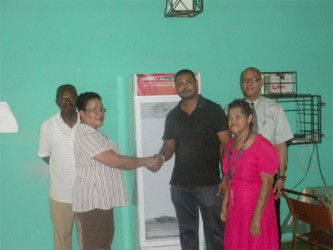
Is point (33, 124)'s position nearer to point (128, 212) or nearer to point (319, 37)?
point (128, 212)

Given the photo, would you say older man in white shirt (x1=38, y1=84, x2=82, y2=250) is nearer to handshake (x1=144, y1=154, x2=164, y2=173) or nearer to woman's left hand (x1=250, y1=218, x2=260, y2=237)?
handshake (x1=144, y1=154, x2=164, y2=173)

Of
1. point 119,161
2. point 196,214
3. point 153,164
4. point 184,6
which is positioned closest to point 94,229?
point 119,161

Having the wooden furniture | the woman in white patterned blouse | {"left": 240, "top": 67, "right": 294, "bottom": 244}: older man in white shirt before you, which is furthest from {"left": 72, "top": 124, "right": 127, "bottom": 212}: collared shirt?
the wooden furniture

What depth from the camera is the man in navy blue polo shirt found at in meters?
2.63

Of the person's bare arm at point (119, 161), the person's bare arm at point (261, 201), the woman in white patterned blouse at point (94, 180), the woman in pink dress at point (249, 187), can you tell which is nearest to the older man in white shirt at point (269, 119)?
the woman in pink dress at point (249, 187)

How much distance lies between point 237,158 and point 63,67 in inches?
65.2

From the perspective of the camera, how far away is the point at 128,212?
332 centimetres

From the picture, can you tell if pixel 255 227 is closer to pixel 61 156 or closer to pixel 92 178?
pixel 92 178

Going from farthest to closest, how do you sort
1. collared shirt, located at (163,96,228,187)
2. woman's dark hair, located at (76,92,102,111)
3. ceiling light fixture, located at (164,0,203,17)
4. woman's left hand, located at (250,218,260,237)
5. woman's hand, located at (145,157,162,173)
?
ceiling light fixture, located at (164,0,203,17) < woman's hand, located at (145,157,162,173) < collared shirt, located at (163,96,228,187) < woman's dark hair, located at (76,92,102,111) < woman's left hand, located at (250,218,260,237)

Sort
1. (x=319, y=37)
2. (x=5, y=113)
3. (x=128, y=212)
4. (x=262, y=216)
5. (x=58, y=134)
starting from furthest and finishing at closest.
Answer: (x=319, y=37)
(x=128, y=212)
(x=5, y=113)
(x=58, y=134)
(x=262, y=216)

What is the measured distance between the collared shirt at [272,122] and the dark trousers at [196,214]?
0.62m

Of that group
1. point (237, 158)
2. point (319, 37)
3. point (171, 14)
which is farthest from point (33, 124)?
point (319, 37)

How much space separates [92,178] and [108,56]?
124 cm

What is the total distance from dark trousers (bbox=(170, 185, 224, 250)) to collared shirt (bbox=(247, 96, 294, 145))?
0.62 meters
